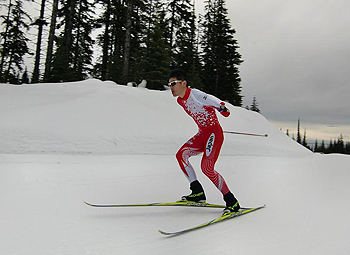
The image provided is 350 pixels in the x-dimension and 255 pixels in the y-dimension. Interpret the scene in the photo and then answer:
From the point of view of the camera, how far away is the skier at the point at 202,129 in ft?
10.9

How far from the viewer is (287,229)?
2.90m

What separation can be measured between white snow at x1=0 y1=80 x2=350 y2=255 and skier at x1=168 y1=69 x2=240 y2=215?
1.48 ft

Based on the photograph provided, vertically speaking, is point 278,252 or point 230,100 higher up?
point 230,100

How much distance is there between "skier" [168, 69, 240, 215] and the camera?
331cm

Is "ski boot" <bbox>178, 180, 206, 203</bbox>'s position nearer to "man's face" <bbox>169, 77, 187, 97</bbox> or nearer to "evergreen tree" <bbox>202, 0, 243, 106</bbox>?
"man's face" <bbox>169, 77, 187, 97</bbox>

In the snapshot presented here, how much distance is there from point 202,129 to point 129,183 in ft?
6.20

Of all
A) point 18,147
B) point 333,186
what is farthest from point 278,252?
point 18,147

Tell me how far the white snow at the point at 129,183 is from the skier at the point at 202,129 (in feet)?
1.48

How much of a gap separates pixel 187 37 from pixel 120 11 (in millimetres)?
7235

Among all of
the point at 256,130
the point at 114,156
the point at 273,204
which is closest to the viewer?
the point at 273,204

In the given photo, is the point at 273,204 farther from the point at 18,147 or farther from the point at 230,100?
the point at 230,100

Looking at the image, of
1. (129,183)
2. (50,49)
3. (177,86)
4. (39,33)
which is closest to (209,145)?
(177,86)

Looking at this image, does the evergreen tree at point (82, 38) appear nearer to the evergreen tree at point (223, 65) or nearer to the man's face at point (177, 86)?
the evergreen tree at point (223, 65)

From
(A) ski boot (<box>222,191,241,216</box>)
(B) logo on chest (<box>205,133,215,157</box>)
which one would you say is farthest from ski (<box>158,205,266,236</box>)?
(B) logo on chest (<box>205,133,215,157</box>)
